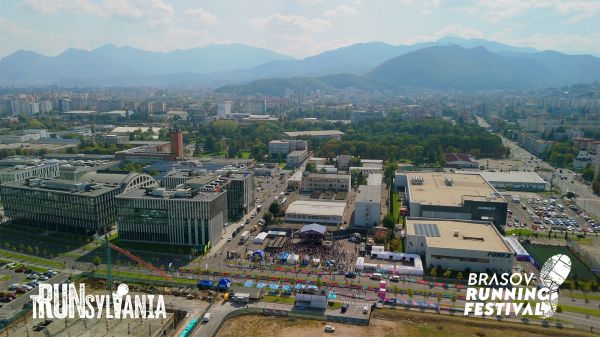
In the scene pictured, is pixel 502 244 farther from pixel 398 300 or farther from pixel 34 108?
pixel 34 108

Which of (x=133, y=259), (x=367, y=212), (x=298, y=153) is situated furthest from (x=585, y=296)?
(x=298, y=153)

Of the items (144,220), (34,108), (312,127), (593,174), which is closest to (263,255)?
(144,220)

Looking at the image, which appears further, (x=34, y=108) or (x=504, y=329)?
(x=34, y=108)

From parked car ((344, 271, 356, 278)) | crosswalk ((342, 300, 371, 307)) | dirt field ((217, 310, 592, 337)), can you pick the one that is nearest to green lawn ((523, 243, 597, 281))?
dirt field ((217, 310, 592, 337))

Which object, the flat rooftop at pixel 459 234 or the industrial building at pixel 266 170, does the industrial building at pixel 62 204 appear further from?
the industrial building at pixel 266 170

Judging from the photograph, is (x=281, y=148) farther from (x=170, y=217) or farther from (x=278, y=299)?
(x=278, y=299)

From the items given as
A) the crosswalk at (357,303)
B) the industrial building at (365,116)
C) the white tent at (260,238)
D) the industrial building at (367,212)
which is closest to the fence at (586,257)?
the industrial building at (367,212)
